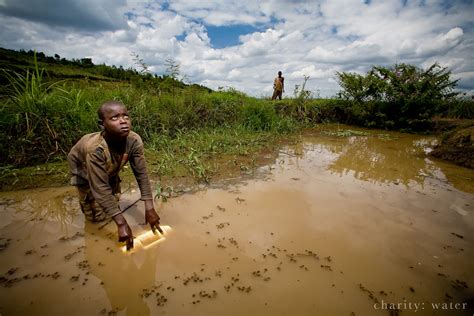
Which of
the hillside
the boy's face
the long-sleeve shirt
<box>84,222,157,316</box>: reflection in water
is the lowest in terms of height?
<box>84,222,157,316</box>: reflection in water

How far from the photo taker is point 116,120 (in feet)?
6.89

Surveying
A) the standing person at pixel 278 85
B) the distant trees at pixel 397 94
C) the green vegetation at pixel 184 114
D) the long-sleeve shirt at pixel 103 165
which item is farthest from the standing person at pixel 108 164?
the standing person at pixel 278 85

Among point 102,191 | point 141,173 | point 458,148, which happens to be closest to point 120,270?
point 102,191

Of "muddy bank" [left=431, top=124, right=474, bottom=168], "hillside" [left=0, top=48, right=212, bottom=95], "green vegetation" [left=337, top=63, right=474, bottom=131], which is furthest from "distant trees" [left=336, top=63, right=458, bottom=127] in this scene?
"hillside" [left=0, top=48, right=212, bottom=95]

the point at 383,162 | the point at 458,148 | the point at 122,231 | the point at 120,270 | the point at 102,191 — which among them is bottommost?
the point at 120,270

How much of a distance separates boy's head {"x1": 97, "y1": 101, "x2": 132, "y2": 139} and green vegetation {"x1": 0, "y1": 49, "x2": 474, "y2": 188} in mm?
1806

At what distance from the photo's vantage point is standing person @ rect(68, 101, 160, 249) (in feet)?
6.88

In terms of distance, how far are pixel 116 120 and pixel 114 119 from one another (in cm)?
2

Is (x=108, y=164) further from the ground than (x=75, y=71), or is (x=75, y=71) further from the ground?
(x=75, y=71)

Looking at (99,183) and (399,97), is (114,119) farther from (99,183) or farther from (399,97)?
(399,97)

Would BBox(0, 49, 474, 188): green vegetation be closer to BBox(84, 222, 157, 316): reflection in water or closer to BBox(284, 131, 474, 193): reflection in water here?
BBox(284, 131, 474, 193): reflection in water

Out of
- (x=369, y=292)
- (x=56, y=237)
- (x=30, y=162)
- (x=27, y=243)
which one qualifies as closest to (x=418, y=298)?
(x=369, y=292)

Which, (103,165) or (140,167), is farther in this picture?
(140,167)

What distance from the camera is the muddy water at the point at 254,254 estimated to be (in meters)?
1.70
